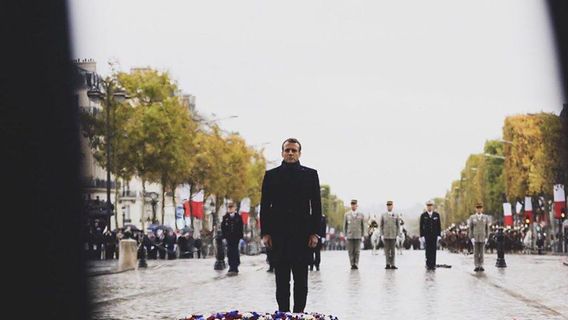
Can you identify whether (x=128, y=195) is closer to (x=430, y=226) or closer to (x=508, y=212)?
(x=508, y=212)

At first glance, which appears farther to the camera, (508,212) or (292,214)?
(508,212)

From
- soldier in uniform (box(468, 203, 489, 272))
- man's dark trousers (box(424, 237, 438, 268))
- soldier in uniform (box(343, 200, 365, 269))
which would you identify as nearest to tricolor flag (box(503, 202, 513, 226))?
man's dark trousers (box(424, 237, 438, 268))

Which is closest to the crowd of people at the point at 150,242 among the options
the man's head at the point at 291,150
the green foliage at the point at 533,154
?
the green foliage at the point at 533,154

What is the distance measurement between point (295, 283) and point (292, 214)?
2.78ft

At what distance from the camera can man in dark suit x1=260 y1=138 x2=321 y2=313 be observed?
14.1 meters

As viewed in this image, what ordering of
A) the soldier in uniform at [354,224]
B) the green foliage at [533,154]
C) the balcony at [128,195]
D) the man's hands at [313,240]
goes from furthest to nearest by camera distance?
the balcony at [128,195], the green foliage at [533,154], the soldier in uniform at [354,224], the man's hands at [313,240]

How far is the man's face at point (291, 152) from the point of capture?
551 inches

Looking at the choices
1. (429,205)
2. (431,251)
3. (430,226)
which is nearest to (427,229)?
(430,226)

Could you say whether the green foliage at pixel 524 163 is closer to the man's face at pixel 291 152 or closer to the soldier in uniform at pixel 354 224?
the soldier in uniform at pixel 354 224

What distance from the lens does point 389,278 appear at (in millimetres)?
29188

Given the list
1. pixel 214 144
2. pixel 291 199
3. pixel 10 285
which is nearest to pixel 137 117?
pixel 214 144

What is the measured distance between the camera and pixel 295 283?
1427 centimetres

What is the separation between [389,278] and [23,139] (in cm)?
1057

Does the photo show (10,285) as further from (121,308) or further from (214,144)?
(214,144)
